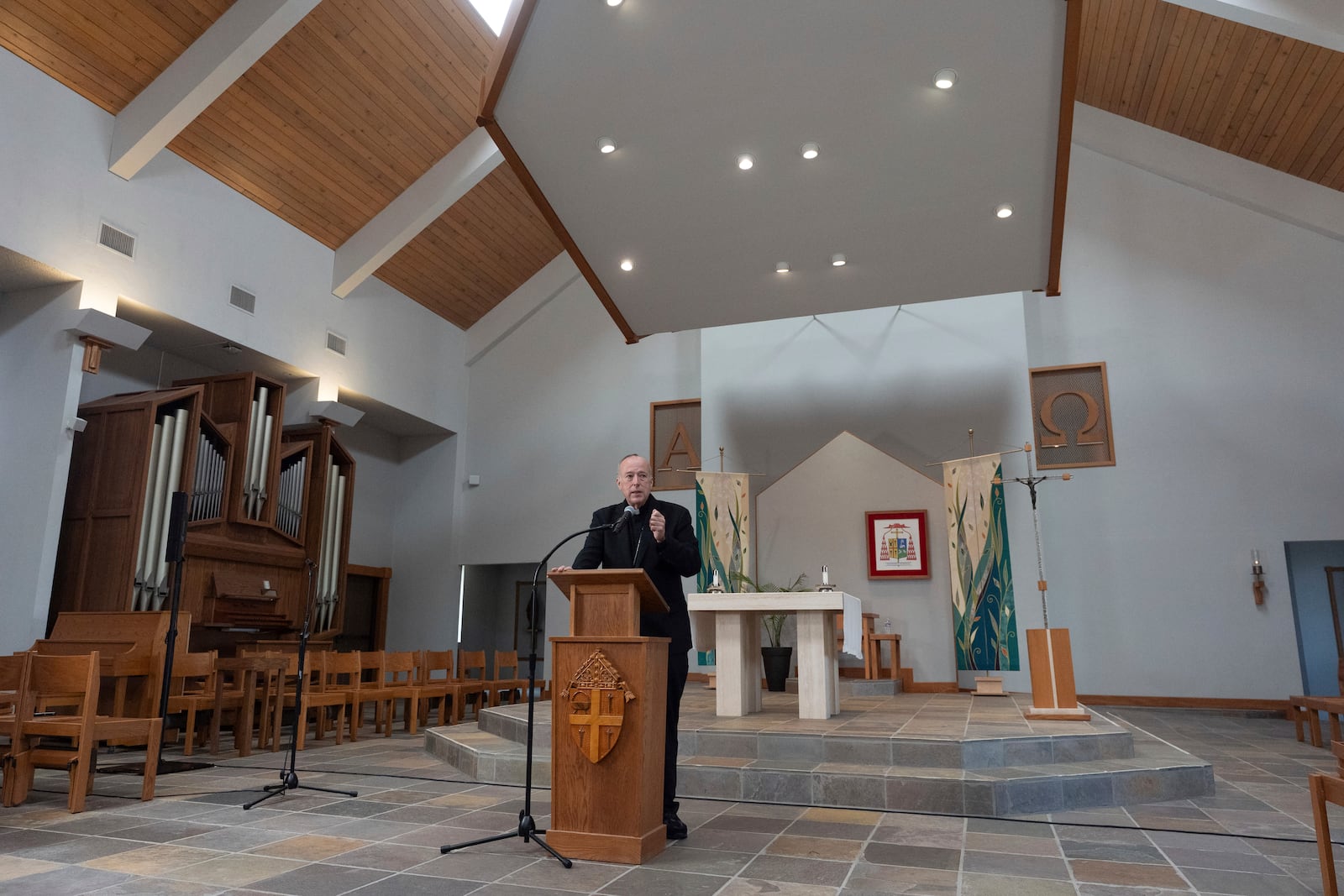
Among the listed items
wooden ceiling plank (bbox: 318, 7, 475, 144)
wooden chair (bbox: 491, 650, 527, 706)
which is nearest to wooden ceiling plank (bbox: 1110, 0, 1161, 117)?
wooden ceiling plank (bbox: 318, 7, 475, 144)

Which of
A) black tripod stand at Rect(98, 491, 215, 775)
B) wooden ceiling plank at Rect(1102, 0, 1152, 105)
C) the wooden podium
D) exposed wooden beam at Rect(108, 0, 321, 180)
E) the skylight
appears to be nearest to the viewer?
the wooden podium

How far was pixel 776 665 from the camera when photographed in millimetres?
8562

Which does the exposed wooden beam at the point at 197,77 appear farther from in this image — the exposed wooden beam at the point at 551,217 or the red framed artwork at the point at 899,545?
the red framed artwork at the point at 899,545

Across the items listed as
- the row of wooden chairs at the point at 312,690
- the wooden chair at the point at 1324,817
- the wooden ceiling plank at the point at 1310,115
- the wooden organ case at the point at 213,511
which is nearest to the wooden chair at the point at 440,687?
the row of wooden chairs at the point at 312,690

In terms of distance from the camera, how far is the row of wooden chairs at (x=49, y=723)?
3.87 m

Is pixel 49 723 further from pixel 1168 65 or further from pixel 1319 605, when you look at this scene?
pixel 1319 605

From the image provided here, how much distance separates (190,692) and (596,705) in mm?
4726

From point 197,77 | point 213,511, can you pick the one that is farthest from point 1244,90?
point 213,511

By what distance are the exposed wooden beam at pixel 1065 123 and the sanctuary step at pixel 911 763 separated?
11.8 ft

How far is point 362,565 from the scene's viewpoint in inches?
428

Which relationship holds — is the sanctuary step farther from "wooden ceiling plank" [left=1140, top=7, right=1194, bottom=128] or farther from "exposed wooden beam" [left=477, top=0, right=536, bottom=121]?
"wooden ceiling plank" [left=1140, top=7, right=1194, bottom=128]

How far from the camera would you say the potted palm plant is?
8555mm

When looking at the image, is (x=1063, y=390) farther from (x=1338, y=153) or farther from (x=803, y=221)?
(x=803, y=221)

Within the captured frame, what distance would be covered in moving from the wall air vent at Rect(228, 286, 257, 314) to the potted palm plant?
5.41m
